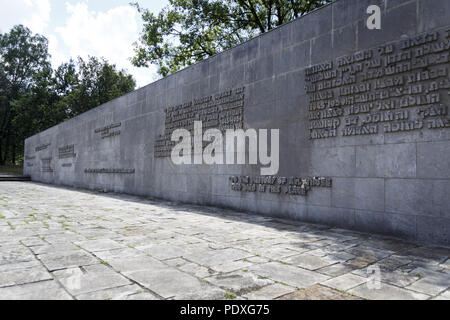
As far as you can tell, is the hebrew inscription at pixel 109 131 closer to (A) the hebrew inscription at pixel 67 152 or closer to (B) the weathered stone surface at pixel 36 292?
(A) the hebrew inscription at pixel 67 152

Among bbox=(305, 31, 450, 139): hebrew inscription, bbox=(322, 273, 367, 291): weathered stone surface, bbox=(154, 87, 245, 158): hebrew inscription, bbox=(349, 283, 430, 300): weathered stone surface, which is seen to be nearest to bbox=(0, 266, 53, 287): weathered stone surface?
bbox=(322, 273, 367, 291): weathered stone surface

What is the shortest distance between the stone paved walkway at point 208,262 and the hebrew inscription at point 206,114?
3.49 metres

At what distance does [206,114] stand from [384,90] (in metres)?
5.24

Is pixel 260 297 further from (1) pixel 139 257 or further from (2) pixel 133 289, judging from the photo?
(1) pixel 139 257

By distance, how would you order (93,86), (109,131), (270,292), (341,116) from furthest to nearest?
(93,86), (109,131), (341,116), (270,292)

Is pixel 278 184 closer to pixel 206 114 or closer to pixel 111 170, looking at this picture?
pixel 206 114

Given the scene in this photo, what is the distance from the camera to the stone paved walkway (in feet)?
9.38

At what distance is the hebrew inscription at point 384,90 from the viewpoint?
5.00 m

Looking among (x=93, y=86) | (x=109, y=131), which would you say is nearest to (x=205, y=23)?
(x=109, y=131)

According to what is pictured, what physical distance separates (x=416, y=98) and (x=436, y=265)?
8.99 ft

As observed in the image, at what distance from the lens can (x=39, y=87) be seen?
36.5m

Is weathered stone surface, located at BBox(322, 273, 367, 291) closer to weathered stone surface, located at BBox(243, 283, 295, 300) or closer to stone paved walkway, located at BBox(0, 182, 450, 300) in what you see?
stone paved walkway, located at BBox(0, 182, 450, 300)

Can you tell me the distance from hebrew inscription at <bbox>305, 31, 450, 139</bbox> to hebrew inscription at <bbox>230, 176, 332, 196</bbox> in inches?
37.4

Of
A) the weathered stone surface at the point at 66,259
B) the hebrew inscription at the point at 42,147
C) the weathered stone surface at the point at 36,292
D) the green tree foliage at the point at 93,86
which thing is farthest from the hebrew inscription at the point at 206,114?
the green tree foliage at the point at 93,86
